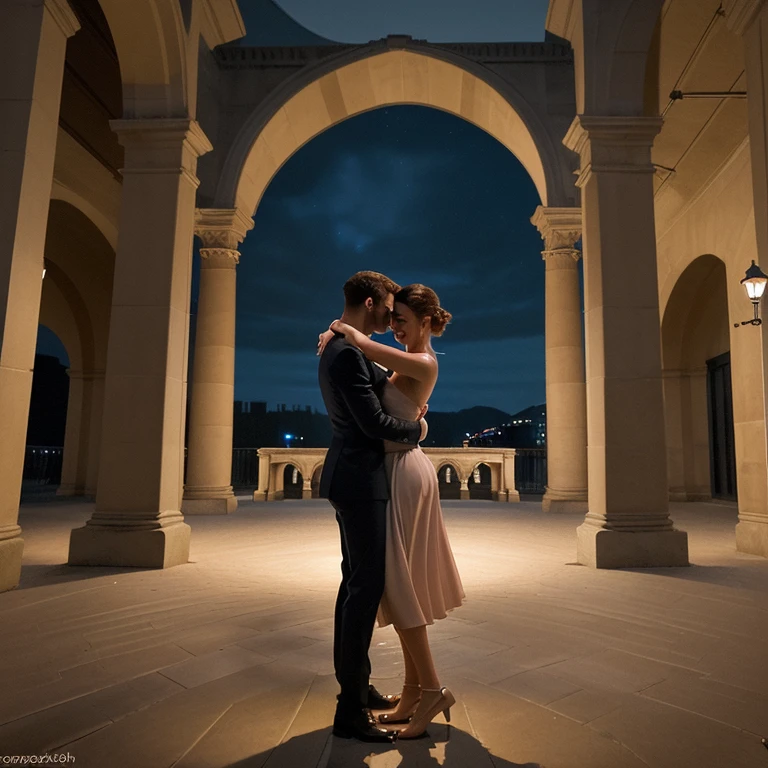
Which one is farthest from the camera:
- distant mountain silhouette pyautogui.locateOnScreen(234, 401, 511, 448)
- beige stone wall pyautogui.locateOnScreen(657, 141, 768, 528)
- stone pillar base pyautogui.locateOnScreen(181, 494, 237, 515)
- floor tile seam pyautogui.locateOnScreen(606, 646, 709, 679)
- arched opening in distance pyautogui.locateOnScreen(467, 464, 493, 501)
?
distant mountain silhouette pyautogui.locateOnScreen(234, 401, 511, 448)

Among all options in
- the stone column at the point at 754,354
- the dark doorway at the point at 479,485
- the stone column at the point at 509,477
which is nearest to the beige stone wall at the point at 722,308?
the stone column at the point at 754,354

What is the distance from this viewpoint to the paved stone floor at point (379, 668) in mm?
2486

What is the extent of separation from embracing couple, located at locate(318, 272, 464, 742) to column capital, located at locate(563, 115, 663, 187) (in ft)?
18.3

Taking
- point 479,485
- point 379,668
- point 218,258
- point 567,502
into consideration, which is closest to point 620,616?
point 379,668

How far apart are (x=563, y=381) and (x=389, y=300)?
11159 mm

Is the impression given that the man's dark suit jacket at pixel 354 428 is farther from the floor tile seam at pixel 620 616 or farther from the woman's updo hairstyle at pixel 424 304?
the floor tile seam at pixel 620 616

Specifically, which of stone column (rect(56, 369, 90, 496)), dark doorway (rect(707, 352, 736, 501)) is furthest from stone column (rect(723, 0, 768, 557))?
stone column (rect(56, 369, 90, 496))

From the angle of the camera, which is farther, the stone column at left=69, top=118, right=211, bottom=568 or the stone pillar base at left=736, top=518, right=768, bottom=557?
the stone pillar base at left=736, top=518, right=768, bottom=557

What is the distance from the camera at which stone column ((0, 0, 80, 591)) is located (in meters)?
5.18

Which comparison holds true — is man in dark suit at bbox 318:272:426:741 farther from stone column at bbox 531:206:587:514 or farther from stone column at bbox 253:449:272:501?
stone column at bbox 253:449:272:501

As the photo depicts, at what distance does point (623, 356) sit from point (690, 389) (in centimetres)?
1089

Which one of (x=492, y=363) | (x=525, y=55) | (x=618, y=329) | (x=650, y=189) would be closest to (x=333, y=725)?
(x=618, y=329)

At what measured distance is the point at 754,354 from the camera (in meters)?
9.70

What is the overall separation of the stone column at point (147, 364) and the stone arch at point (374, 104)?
5694mm
